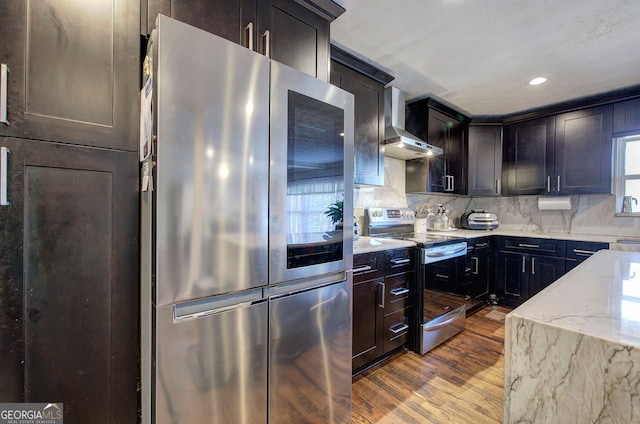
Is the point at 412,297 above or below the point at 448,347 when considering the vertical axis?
above

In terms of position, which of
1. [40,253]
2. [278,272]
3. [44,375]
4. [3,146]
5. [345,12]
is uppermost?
[345,12]

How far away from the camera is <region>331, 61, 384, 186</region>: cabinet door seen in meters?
2.23

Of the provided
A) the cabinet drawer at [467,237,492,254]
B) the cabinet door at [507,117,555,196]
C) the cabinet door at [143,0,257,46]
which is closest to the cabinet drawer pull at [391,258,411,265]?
the cabinet drawer at [467,237,492,254]

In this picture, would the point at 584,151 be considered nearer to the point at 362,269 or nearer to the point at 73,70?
the point at 362,269

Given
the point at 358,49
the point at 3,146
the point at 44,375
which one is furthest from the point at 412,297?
the point at 3,146

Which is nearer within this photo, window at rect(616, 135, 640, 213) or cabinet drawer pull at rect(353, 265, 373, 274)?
cabinet drawer pull at rect(353, 265, 373, 274)

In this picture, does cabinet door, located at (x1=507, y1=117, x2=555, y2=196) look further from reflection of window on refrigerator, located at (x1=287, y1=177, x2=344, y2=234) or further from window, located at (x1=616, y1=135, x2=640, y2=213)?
reflection of window on refrigerator, located at (x1=287, y1=177, x2=344, y2=234)

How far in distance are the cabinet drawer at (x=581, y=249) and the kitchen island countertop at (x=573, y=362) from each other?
2.76 m

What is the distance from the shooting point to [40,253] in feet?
2.98

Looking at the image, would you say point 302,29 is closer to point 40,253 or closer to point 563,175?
point 40,253

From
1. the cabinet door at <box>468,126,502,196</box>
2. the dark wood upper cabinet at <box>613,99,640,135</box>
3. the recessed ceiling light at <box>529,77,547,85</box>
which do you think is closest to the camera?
the recessed ceiling light at <box>529,77,547,85</box>

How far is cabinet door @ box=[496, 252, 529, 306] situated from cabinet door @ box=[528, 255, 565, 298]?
56 mm

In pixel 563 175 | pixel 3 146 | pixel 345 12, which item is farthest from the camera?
pixel 563 175

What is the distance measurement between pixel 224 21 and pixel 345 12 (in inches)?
32.4
